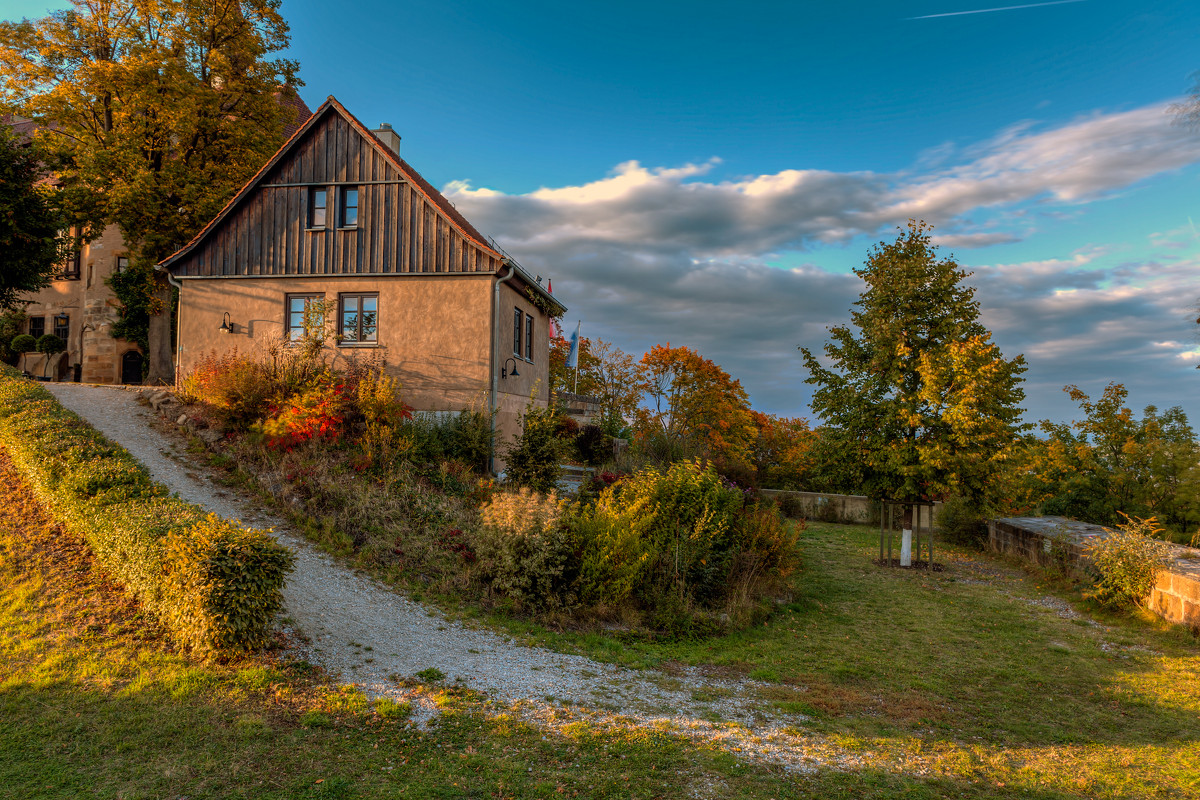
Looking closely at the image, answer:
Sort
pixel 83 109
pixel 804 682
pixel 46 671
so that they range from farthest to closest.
A: pixel 83 109, pixel 804 682, pixel 46 671

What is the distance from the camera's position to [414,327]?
1762 cm

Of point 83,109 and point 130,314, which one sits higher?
point 83,109

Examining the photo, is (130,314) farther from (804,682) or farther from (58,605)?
(804,682)

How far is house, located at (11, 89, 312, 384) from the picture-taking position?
92.3 ft

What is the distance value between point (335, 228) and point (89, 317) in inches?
689

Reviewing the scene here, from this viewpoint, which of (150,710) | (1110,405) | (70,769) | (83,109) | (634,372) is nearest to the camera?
(70,769)

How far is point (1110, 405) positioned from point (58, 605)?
24524 mm

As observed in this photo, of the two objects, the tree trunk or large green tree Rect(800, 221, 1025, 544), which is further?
the tree trunk

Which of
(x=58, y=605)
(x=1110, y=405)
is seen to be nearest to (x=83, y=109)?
(x=58, y=605)

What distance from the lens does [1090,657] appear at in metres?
9.19

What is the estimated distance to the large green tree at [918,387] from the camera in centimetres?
1391

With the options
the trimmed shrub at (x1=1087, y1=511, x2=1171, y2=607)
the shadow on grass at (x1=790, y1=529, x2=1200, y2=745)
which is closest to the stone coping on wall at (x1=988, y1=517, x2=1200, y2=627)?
the trimmed shrub at (x1=1087, y1=511, x2=1171, y2=607)

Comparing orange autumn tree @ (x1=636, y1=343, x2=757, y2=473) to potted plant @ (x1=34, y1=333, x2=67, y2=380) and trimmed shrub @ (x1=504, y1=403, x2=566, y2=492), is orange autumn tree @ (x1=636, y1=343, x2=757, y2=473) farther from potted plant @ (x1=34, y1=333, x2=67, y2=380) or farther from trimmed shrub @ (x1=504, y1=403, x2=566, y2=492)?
potted plant @ (x1=34, y1=333, x2=67, y2=380)

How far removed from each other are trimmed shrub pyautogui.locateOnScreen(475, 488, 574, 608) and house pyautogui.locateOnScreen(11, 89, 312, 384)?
76.5 feet
